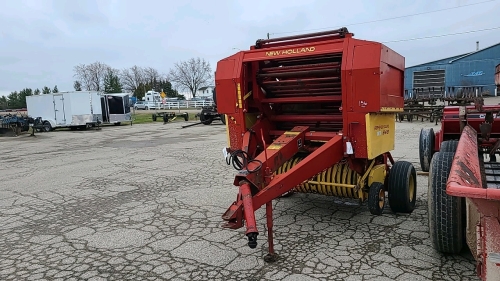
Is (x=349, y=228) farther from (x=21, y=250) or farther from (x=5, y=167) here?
(x=5, y=167)

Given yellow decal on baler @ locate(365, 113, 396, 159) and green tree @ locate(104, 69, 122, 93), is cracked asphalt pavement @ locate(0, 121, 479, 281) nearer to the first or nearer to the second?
yellow decal on baler @ locate(365, 113, 396, 159)

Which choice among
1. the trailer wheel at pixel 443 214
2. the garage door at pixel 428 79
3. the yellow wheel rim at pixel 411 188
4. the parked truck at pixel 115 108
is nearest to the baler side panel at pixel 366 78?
Answer: the trailer wheel at pixel 443 214

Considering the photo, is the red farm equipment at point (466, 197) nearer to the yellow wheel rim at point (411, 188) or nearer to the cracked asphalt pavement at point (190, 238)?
the cracked asphalt pavement at point (190, 238)

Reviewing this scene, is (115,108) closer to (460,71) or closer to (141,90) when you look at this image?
(460,71)

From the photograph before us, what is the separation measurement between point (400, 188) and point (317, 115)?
135 centimetres

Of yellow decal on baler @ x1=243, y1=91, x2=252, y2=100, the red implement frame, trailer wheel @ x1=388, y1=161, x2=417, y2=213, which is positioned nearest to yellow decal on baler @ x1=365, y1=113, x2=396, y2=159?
trailer wheel @ x1=388, y1=161, x2=417, y2=213

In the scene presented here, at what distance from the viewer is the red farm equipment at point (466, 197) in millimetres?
1780

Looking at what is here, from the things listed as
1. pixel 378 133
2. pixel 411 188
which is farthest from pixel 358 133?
pixel 411 188

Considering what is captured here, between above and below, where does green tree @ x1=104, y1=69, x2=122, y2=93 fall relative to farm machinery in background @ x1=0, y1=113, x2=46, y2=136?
above

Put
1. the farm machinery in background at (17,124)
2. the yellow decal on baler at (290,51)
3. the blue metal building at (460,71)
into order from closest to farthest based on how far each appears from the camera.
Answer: the yellow decal on baler at (290,51) < the farm machinery in background at (17,124) < the blue metal building at (460,71)

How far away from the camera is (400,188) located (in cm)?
436

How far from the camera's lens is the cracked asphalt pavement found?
3.25 m

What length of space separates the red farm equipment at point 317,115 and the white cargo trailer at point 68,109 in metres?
21.3

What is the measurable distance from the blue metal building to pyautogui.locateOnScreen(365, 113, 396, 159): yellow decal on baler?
34395 millimetres
